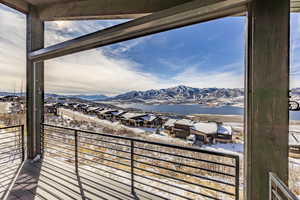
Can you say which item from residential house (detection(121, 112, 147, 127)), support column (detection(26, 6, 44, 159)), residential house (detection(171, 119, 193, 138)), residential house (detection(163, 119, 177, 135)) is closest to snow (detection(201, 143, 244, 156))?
residential house (detection(171, 119, 193, 138))

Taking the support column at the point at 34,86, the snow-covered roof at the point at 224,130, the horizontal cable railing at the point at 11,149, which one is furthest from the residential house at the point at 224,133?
the support column at the point at 34,86

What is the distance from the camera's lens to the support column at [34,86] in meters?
2.60

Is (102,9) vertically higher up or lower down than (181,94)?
higher up

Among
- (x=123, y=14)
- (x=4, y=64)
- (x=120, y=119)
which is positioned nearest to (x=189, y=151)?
(x=120, y=119)

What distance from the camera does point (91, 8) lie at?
2.20m

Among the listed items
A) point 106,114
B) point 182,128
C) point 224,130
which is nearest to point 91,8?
point 106,114

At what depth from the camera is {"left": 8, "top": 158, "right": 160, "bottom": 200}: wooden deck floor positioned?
173 cm

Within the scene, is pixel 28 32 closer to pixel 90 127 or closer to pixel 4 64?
pixel 4 64

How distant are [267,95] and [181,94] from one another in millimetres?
723

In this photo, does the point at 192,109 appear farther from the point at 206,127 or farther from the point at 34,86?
the point at 34,86

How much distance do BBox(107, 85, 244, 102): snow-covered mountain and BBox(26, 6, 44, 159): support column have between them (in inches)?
63.7

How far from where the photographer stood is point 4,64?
2303 millimetres

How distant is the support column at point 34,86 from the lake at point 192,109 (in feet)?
5.97

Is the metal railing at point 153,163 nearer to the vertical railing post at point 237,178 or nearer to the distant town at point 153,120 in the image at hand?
the vertical railing post at point 237,178
